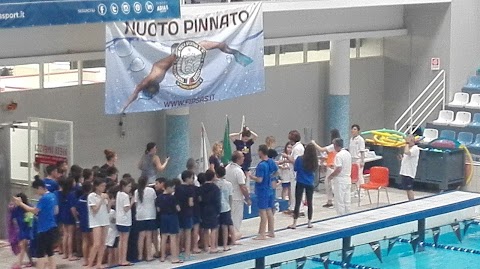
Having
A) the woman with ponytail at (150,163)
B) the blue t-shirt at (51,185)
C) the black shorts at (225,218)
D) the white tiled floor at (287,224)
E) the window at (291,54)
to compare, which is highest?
the window at (291,54)

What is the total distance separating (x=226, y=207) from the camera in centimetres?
1509

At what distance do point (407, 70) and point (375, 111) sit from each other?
1.16 m

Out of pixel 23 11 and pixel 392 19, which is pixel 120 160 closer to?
pixel 23 11

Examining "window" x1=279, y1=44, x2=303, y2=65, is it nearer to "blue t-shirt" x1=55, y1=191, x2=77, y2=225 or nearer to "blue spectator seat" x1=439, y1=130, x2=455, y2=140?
"blue spectator seat" x1=439, y1=130, x2=455, y2=140

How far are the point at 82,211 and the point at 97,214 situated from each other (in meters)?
0.31

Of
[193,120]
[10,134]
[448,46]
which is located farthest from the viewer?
[448,46]

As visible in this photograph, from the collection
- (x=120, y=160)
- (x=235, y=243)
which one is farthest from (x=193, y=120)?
(x=235, y=243)

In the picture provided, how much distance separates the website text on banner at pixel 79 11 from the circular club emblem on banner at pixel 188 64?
3.00ft

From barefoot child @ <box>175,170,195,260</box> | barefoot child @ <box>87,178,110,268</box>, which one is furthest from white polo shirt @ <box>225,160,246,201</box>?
barefoot child @ <box>87,178,110,268</box>

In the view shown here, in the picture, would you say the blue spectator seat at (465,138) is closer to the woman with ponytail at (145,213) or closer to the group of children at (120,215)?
the group of children at (120,215)

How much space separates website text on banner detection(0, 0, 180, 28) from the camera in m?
14.6

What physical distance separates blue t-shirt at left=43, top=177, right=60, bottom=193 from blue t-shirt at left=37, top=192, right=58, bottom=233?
25.2 inches

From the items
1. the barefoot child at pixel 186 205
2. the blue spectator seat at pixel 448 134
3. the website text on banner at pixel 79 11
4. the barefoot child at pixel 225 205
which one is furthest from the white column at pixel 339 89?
the barefoot child at pixel 186 205

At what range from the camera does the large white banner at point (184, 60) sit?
16.4 metres
